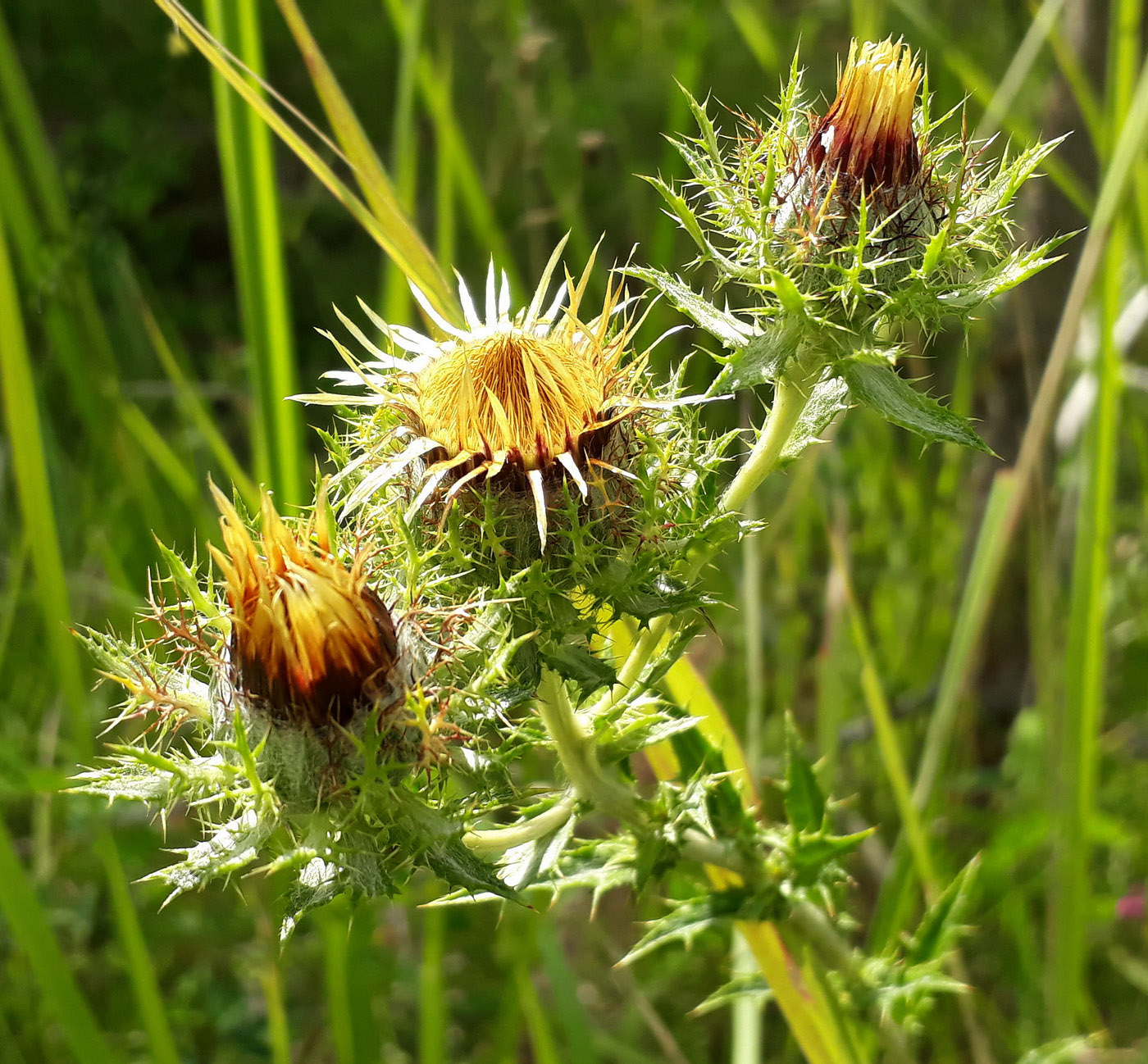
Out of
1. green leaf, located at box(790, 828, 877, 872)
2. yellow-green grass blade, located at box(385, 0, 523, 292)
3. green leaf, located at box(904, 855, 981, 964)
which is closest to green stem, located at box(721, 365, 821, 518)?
green leaf, located at box(790, 828, 877, 872)

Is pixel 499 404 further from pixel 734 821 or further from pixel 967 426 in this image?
pixel 734 821

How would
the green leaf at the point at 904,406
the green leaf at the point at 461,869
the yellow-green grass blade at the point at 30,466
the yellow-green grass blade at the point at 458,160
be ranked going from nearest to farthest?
the green leaf at the point at 461,869
the green leaf at the point at 904,406
the yellow-green grass blade at the point at 30,466
the yellow-green grass blade at the point at 458,160

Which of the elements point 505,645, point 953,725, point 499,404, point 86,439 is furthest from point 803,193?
point 86,439

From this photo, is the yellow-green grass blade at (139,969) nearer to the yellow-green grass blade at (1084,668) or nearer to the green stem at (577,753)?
the green stem at (577,753)

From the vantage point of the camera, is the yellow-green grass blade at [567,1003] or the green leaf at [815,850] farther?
the yellow-green grass blade at [567,1003]

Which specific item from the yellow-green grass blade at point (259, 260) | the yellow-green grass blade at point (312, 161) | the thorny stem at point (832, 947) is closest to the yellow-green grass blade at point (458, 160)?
the yellow-green grass blade at point (259, 260)

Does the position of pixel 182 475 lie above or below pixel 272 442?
below
